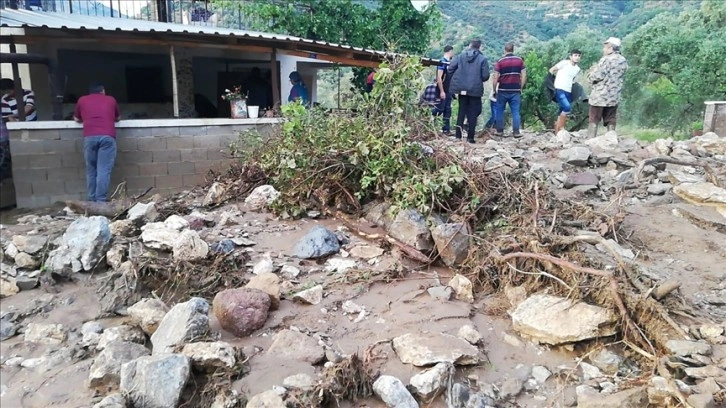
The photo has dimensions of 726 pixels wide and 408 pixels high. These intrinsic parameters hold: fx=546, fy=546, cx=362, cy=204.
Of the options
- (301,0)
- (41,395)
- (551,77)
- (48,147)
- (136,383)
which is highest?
(301,0)

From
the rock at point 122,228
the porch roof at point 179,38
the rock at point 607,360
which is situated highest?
the porch roof at point 179,38

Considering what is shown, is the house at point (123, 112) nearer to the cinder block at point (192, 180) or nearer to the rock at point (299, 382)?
the cinder block at point (192, 180)

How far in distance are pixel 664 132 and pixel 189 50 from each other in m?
15.3

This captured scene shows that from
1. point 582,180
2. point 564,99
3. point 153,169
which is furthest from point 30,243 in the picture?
point 564,99

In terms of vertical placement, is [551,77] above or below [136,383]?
above

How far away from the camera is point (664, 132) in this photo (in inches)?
708

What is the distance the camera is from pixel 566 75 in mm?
9258

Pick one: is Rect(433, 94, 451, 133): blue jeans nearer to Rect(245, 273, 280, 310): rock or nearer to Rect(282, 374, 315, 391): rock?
Rect(245, 273, 280, 310): rock

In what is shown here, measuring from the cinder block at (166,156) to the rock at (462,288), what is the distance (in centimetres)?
505

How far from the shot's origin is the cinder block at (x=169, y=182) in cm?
772

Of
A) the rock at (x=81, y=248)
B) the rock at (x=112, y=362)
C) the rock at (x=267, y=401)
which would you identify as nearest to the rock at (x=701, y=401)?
the rock at (x=267, y=401)

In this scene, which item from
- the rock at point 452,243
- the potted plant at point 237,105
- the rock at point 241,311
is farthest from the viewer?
the potted plant at point 237,105

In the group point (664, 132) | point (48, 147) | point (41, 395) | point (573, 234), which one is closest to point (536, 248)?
point (573, 234)

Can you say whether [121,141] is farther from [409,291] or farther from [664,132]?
[664,132]
